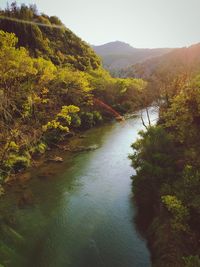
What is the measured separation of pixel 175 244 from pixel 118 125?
137ft

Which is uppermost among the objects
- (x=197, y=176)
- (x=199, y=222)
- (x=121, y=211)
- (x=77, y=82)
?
(x=77, y=82)

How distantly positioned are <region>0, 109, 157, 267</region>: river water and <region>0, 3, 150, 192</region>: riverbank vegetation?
510 centimetres

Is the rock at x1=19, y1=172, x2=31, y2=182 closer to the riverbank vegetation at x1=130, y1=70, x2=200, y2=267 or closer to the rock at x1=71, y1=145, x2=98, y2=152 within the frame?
the rock at x1=71, y1=145, x2=98, y2=152


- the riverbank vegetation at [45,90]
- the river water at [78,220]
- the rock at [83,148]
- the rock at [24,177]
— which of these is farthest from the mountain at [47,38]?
the river water at [78,220]

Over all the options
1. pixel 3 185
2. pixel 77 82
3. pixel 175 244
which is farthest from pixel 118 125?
pixel 175 244

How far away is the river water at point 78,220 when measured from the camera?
16344mm

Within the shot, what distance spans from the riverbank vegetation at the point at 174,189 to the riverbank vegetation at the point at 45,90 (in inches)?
421

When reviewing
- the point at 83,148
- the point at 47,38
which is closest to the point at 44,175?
the point at 83,148

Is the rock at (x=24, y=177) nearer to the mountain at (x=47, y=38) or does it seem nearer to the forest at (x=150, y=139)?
the forest at (x=150, y=139)

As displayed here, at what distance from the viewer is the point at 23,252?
659 inches

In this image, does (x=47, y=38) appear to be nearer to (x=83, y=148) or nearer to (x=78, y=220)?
(x=83, y=148)

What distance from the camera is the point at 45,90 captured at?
3994 cm

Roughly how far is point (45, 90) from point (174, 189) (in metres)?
28.4

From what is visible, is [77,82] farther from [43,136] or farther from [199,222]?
[199,222]
